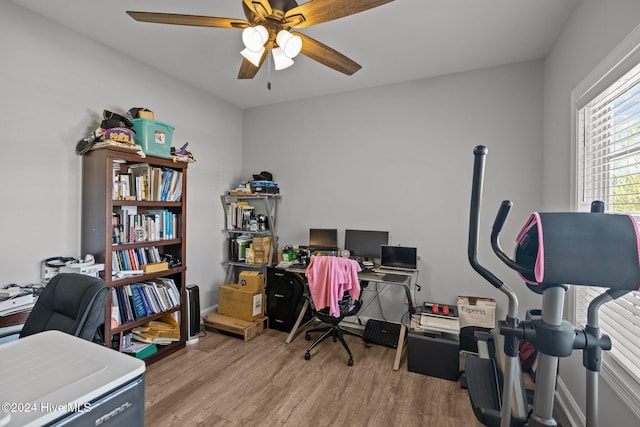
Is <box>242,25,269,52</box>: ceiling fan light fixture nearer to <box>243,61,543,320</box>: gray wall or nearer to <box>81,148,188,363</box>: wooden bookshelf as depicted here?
<box>81,148,188,363</box>: wooden bookshelf

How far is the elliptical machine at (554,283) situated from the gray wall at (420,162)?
202 cm

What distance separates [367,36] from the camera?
7.61 ft

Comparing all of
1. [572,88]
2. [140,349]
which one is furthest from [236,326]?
[572,88]

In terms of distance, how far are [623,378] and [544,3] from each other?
7.37 ft

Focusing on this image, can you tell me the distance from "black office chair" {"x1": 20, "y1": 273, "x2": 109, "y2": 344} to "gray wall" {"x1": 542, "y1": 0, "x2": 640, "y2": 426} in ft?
8.02

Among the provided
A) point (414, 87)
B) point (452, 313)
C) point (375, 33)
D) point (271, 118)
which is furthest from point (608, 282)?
point (271, 118)

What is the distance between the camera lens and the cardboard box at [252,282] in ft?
10.8

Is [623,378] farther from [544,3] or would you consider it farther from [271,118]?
[271,118]

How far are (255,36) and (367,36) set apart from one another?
120 centimetres

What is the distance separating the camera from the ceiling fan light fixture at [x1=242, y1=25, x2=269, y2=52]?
150cm

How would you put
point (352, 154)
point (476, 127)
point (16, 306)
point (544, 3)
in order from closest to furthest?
point (16, 306) → point (544, 3) → point (476, 127) → point (352, 154)

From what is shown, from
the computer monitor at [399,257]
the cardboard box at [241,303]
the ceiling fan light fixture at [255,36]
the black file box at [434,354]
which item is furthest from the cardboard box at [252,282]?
the ceiling fan light fixture at [255,36]

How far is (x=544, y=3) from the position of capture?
192 centimetres

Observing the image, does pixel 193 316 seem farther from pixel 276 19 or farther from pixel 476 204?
pixel 476 204
